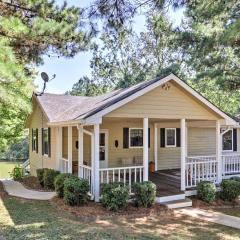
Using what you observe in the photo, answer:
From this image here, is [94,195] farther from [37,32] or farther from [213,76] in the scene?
[213,76]

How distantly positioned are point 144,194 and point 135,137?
20.9ft

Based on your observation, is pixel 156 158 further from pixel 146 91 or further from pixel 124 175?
pixel 146 91

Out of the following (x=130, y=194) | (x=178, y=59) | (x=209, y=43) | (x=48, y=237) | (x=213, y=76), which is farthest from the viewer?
(x=178, y=59)

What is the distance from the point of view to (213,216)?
33.6 feet

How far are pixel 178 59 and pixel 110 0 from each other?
81.3 feet

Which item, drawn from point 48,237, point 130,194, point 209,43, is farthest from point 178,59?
point 48,237

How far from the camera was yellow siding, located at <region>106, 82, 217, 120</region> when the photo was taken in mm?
11352

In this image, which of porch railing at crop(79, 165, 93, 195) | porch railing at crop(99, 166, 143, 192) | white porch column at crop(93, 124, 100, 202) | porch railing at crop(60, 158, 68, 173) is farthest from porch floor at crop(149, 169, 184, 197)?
porch railing at crop(60, 158, 68, 173)

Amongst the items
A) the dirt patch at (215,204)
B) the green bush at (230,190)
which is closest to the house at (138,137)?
the dirt patch at (215,204)

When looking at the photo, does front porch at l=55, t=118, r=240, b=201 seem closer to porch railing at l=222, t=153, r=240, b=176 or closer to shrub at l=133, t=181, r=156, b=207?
porch railing at l=222, t=153, r=240, b=176

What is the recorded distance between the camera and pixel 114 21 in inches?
333

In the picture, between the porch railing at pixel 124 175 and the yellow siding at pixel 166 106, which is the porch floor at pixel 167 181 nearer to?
the porch railing at pixel 124 175

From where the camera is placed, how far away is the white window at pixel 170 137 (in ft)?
57.3

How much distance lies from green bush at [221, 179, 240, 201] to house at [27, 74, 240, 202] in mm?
1055
